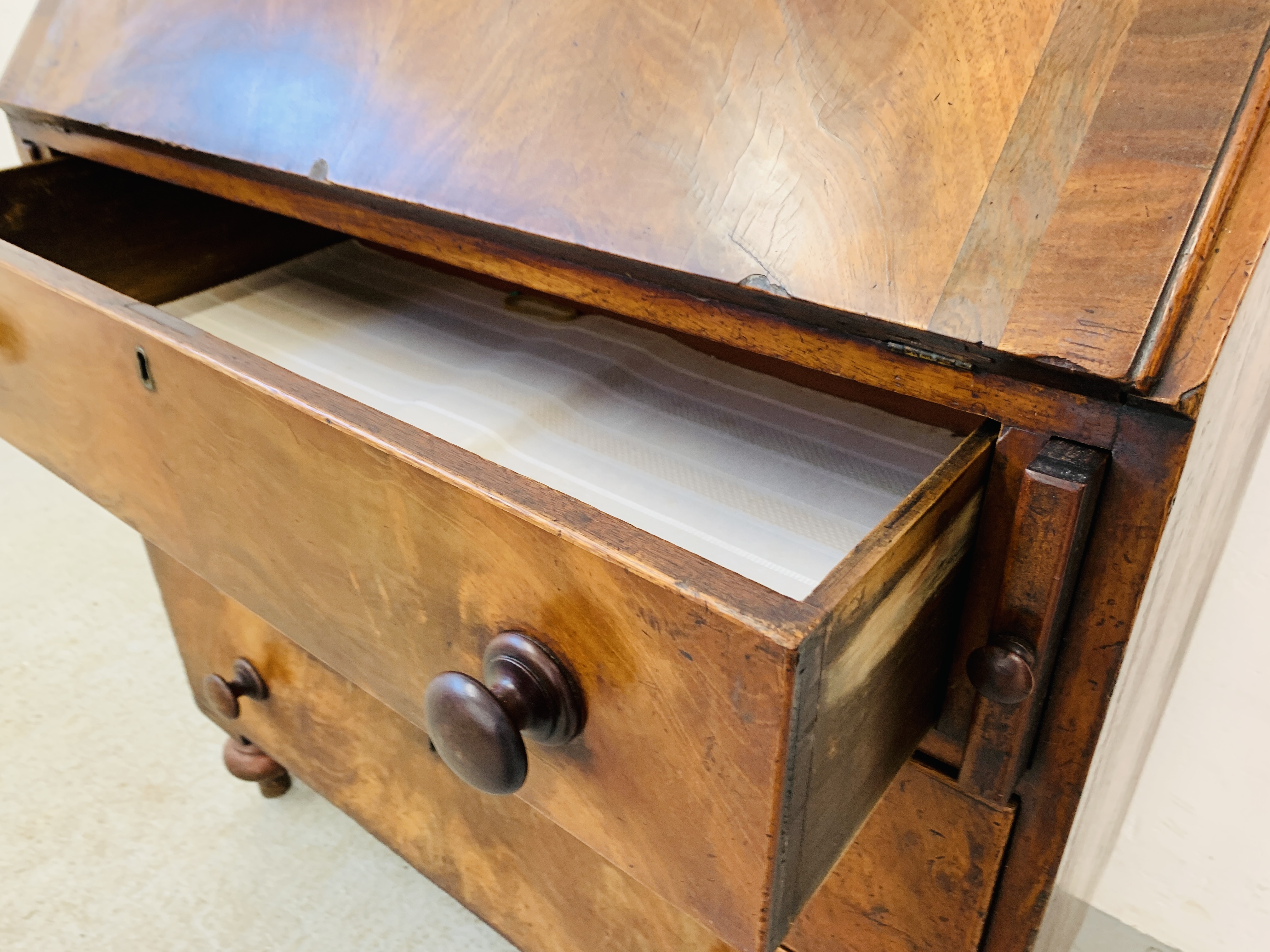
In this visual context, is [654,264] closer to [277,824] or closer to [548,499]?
[548,499]

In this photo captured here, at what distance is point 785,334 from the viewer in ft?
1.24

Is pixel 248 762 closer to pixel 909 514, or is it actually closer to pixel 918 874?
pixel 918 874

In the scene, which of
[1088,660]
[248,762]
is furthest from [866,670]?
[248,762]

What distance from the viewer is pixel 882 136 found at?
1.17ft

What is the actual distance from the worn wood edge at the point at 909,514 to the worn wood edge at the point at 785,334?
2cm

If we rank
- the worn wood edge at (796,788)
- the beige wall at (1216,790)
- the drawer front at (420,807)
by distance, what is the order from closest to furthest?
the worn wood edge at (796,788)
the drawer front at (420,807)
the beige wall at (1216,790)

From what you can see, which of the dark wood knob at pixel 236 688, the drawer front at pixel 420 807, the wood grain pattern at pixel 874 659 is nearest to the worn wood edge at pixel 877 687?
the wood grain pattern at pixel 874 659

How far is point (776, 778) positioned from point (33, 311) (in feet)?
1.55

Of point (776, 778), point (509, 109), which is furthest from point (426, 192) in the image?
point (776, 778)

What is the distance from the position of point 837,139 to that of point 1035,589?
0.62 ft

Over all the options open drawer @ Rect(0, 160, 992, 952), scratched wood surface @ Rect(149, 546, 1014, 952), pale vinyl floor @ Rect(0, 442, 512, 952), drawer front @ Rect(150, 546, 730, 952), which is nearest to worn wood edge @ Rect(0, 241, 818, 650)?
open drawer @ Rect(0, 160, 992, 952)

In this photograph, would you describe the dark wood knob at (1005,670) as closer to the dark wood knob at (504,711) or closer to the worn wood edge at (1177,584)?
the worn wood edge at (1177,584)

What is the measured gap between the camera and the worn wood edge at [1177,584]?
39cm

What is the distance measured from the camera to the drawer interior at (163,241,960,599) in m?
0.45
